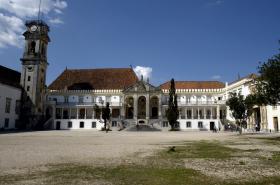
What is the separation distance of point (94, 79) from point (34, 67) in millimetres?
15783

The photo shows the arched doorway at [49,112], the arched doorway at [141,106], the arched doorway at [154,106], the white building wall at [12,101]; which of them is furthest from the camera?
the arched doorway at [154,106]

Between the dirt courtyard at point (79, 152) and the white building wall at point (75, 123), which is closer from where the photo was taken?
the dirt courtyard at point (79, 152)

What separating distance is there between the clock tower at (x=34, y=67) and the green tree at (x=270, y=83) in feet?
161

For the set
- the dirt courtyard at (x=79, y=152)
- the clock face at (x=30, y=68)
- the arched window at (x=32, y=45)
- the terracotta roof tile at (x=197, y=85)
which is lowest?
the dirt courtyard at (x=79, y=152)

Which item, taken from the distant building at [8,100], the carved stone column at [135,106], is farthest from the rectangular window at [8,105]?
the carved stone column at [135,106]

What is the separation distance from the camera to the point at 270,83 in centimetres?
2867

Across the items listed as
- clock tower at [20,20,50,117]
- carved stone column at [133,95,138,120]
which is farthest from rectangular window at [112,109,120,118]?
clock tower at [20,20,50,117]

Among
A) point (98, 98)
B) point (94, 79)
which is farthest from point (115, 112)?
point (94, 79)

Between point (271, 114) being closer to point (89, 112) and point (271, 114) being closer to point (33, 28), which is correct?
point (89, 112)

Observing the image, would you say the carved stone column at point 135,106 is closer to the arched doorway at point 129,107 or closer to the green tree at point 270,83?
the arched doorway at point 129,107

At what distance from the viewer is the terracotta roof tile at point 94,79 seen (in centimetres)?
7450

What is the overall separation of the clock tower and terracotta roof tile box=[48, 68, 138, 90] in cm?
747

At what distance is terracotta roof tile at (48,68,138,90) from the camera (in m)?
74.5

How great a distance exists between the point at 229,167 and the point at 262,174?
1.53 m
